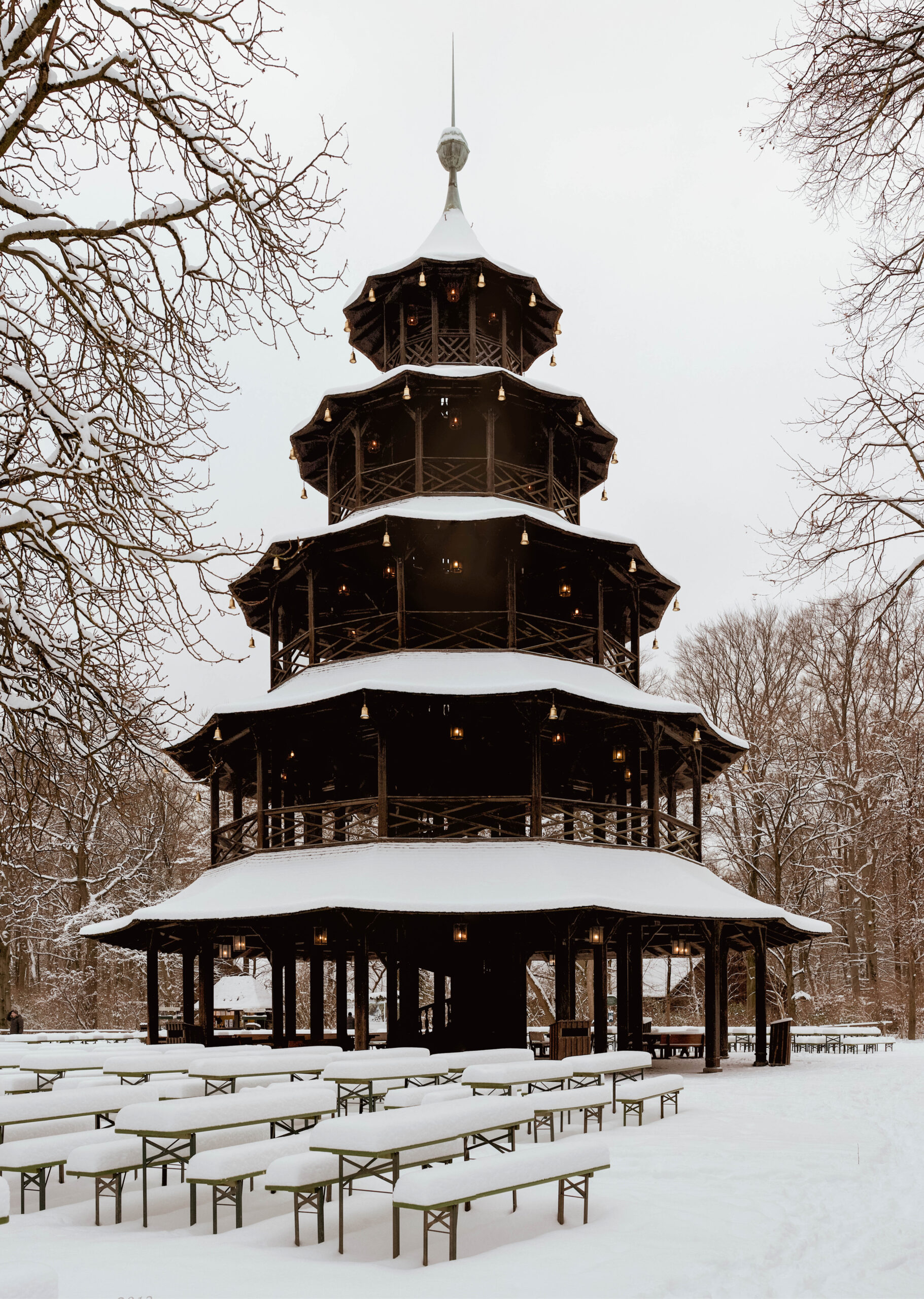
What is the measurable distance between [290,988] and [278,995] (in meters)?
1.45

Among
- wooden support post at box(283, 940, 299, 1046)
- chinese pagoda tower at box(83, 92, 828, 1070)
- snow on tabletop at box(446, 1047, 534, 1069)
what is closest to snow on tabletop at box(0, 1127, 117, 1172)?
snow on tabletop at box(446, 1047, 534, 1069)

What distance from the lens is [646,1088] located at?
14445 mm

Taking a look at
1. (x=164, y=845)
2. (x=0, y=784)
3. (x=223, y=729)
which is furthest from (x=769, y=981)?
(x=0, y=784)

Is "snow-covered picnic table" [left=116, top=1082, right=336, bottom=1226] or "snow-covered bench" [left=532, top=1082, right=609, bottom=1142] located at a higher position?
"snow-covered picnic table" [left=116, top=1082, right=336, bottom=1226]

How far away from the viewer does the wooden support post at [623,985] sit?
72.5 ft

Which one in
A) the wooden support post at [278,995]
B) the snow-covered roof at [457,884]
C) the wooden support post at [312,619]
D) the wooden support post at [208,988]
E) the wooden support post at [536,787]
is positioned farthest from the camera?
the wooden support post at [312,619]

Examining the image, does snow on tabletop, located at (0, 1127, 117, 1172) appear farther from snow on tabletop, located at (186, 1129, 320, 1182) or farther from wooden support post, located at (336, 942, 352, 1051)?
wooden support post, located at (336, 942, 352, 1051)

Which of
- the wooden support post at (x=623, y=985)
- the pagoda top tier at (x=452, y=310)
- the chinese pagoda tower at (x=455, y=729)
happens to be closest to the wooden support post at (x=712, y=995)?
the chinese pagoda tower at (x=455, y=729)

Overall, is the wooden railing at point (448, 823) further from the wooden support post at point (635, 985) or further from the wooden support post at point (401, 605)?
the wooden support post at point (401, 605)

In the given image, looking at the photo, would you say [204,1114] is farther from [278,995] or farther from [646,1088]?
[278,995]

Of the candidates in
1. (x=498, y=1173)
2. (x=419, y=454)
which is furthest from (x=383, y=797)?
(x=498, y=1173)

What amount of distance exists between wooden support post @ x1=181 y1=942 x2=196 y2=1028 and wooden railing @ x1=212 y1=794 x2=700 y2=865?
6.38ft

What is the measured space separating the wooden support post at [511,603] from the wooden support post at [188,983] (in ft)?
29.2

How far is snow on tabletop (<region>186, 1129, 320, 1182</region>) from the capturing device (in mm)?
8453
